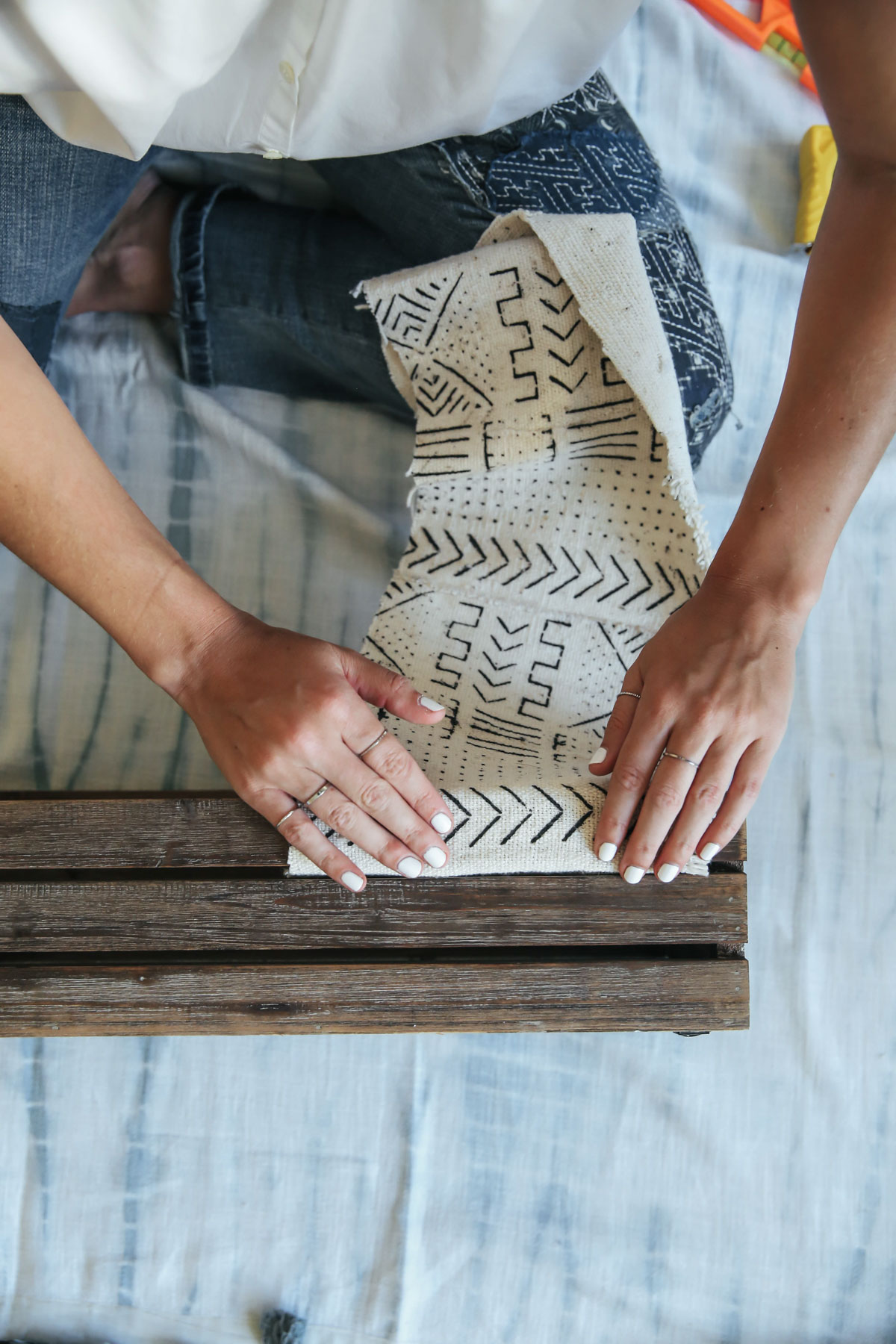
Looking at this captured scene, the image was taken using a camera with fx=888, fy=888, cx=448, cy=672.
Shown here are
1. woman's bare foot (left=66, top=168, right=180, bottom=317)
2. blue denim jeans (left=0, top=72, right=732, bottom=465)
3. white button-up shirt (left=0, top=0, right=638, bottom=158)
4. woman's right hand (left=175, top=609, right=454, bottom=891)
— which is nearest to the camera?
white button-up shirt (left=0, top=0, right=638, bottom=158)

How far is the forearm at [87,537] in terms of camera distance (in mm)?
589

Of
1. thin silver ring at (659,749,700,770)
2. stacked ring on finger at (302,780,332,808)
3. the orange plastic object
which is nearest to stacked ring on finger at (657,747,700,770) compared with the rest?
thin silver ring at (659,749,700,770)

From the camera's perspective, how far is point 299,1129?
80 cm

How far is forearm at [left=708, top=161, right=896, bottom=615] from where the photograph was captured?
60 cm

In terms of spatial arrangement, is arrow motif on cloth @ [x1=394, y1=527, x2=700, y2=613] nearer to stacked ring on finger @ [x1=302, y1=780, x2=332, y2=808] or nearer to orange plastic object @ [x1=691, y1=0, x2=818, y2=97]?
stacked ring on finger @ [x1=302, y1=780, x2=332, y2=808]

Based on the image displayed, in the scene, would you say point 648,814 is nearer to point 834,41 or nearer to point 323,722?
point 323,722

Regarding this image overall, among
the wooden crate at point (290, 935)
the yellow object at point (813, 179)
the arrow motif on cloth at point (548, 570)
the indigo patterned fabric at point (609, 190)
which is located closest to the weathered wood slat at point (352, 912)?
the wooden crate at point (290, 935)

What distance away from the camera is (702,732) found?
601mm

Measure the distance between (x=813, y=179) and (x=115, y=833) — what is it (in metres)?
0.97

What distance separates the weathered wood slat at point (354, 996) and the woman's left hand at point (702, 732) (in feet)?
0.32

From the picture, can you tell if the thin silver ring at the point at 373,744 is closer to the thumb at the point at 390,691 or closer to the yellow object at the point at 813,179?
the thumb at the point at 390,691

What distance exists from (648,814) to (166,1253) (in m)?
0.60

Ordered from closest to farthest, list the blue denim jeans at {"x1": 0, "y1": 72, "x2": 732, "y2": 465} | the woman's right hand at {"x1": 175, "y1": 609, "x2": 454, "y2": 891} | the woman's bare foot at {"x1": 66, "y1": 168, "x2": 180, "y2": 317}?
the woman's right hand at {"x1": 175, "y1": 609, "x2": 454, "y2": 891} → the blue denim jeans at {"x1": 0, "y1": 72, "x2": 732, "y2": 465} → the woman's bare foot at {"x1": 66, "y1": 168, "x2": 180, "y2": 317}

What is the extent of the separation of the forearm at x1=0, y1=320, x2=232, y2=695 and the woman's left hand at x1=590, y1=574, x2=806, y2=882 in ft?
1.04
